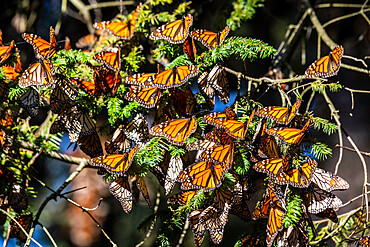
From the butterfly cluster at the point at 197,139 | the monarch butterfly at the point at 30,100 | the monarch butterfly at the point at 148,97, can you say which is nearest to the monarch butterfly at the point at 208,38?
the butterfly cluster at the point at 197,139

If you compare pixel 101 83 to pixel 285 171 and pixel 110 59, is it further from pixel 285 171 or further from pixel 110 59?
pixel 285 171

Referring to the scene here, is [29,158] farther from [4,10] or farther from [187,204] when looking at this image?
[4,10]

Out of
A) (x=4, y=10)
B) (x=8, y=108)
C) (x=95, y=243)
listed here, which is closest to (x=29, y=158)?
(x=8, y=108)

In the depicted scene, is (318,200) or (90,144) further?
(90,144)

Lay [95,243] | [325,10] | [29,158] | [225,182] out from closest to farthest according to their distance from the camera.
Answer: [225,182], [29,158], [325,10], [95,243]

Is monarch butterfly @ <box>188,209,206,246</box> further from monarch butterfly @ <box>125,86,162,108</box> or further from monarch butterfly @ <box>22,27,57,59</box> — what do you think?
monarch butterfly @ <box>22,27,57,59</box>

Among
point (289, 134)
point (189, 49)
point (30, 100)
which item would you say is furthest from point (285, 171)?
point (30, 100)
